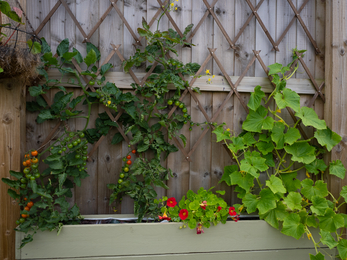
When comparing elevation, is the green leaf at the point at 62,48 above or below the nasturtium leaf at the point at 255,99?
above

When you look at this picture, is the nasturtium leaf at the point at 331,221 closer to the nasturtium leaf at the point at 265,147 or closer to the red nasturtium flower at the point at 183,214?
the nasturtium leaf at the point at 265,147

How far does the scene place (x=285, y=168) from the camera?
142cm

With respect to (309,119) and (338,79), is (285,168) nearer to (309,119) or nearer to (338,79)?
(309,119)

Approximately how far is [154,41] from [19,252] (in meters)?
1.30

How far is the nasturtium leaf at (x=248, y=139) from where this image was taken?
4.49 ft

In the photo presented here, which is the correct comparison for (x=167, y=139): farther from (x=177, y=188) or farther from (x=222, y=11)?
(x=222, y=11)

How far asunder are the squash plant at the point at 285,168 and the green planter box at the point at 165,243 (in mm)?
95

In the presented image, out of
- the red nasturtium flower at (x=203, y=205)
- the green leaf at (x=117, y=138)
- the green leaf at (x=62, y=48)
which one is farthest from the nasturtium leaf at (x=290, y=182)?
the green leaf at (x=62, y=48)

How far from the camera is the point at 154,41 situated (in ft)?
4.08

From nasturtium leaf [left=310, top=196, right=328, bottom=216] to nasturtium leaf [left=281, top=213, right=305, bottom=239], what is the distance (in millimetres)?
113

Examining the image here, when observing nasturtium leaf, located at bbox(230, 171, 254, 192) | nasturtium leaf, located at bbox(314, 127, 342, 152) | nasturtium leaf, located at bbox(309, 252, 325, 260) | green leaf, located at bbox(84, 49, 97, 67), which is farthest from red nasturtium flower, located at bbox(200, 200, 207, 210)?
green leaf, located at bbox(84, 49, 97, 67)

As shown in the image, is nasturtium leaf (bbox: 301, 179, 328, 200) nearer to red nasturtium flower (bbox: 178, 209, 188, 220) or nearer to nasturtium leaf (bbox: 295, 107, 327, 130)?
nasturtium leaf (bbox: 295, 107, 327, 130)

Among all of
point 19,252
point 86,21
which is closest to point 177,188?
point 19,252

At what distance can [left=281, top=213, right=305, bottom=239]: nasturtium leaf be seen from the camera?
3.93 ft
